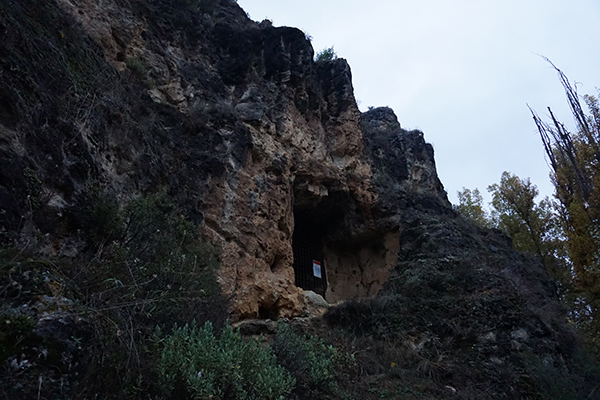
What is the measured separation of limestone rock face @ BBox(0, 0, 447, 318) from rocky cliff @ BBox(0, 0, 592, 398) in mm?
32

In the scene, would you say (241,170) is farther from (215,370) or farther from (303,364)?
(215,370)

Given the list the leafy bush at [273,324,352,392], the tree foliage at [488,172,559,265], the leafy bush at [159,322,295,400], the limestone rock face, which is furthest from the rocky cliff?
the tree foliage at [488,172,559,265]

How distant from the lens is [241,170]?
336 inches

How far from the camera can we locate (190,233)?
602 cm

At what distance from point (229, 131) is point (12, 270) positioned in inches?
258

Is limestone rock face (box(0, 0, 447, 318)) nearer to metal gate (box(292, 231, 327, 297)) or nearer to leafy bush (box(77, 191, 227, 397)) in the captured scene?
metal gate (box(292, 231, 327, 297))

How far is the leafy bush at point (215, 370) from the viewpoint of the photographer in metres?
3.15

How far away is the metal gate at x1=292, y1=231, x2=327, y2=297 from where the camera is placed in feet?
37.8


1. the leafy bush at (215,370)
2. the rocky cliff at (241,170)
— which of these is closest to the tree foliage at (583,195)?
the rocky cliff at (241,170)

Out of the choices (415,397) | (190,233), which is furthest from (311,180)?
(415,397)

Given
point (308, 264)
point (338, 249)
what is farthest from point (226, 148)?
point (338, 249)

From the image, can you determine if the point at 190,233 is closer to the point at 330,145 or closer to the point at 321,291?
the point at 321,291

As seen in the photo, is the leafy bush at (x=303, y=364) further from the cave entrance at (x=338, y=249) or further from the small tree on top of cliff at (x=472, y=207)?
the small tree on top of cliff at (x=472, y=207)

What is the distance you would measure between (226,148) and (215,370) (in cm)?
576
